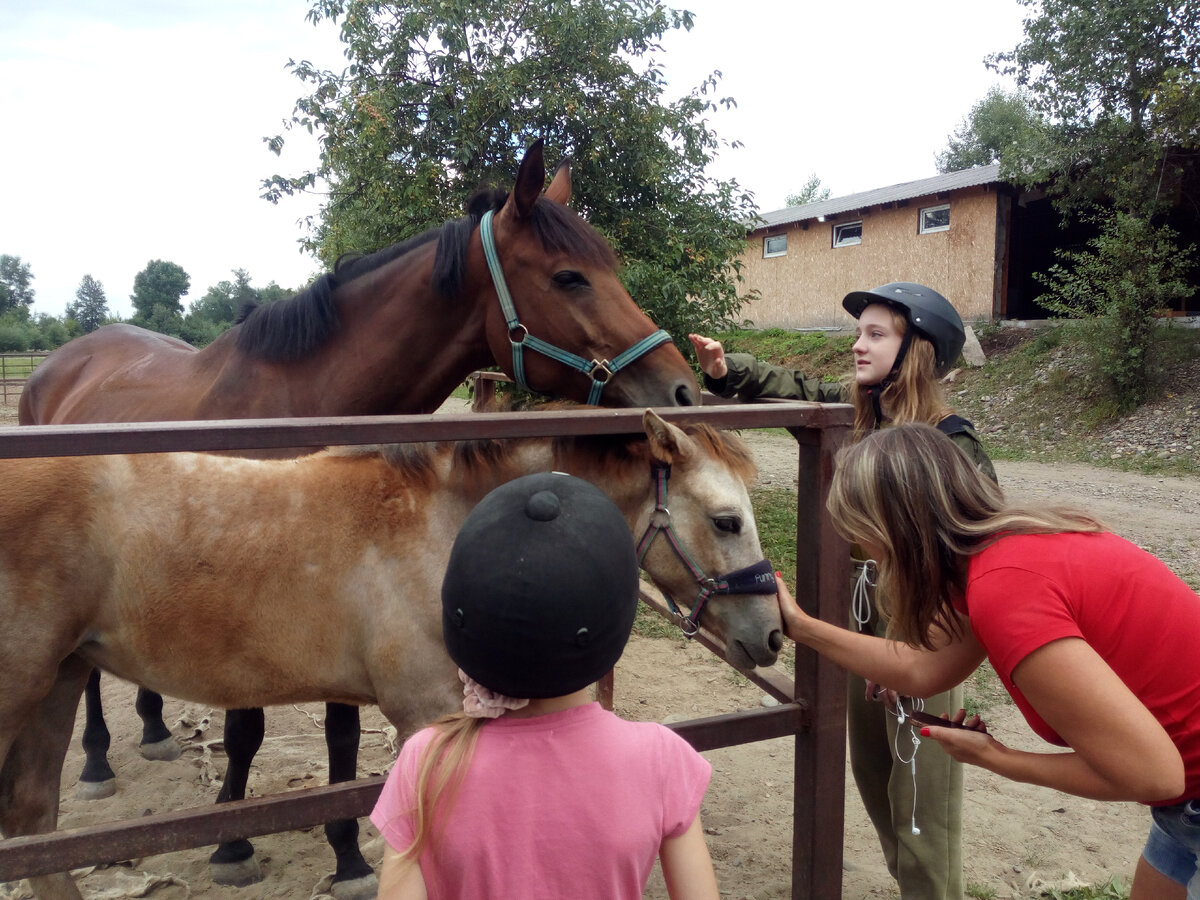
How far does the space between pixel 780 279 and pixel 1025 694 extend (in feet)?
65.1

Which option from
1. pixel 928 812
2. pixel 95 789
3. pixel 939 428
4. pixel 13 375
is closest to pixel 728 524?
pixel 939 428

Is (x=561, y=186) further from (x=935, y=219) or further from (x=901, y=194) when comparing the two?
(x=901, y=194)

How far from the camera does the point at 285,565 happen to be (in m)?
1.99

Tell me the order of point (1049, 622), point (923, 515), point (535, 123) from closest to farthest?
point (1049, 622) < point (923, 515) < point (535, 123)

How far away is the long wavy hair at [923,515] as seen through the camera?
4.92ft

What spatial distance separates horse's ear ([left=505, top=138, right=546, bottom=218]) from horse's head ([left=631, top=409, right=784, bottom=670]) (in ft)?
4.30

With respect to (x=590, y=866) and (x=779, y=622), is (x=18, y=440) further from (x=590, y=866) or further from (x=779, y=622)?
(x=779, y=622)

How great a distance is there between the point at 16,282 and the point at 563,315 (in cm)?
9146

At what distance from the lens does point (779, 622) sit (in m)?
2.07

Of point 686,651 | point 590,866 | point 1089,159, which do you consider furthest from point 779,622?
point 1089,159

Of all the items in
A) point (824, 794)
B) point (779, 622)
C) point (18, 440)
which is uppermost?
point (18, 440)

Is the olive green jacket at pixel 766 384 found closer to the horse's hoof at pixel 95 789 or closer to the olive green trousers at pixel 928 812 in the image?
the olive green trousers at pixel 928 812

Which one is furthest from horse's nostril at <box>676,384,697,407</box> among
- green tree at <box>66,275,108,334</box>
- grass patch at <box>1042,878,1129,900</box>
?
green tree at <box>66,275,108,334</box>

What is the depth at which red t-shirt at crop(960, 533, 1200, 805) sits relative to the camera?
4.47ft
